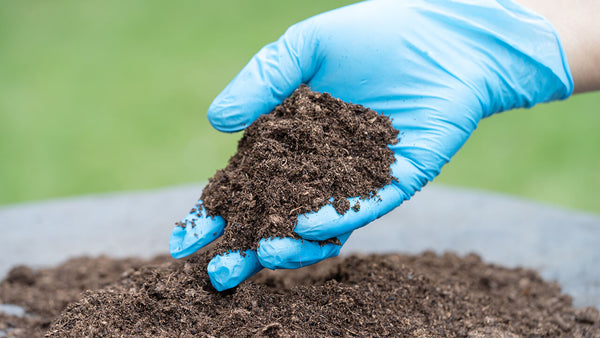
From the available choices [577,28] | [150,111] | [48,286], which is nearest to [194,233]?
[48,286]

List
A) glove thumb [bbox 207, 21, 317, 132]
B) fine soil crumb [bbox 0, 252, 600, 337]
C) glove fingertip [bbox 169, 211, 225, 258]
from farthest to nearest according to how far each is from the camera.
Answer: glove thumb [bbox 207, 21, 317, 132] → glove fingertip [bbox 169, 211, 225, 258] → fine soil crumb [bbox 0, 252, 600, 337]

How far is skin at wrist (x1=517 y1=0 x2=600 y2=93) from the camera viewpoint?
1.64 m

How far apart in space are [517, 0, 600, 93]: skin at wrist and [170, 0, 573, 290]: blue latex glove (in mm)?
59

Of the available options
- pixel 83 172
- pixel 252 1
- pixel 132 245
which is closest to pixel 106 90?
pixel 83 172

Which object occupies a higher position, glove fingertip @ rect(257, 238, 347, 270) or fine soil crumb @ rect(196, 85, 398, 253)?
fine soil crumb @ rect(196, 85, 398, 253)

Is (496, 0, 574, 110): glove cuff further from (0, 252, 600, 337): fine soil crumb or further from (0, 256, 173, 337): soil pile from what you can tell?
(0, 256, 173, 337): soil pile

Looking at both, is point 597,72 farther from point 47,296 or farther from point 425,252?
point 47,296

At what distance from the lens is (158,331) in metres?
1.23

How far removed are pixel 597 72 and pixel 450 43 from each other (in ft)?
1.81

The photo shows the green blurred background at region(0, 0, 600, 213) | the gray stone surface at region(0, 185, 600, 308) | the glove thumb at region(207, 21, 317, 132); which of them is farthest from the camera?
the green blurred background at region(0, 0, 600, 213)

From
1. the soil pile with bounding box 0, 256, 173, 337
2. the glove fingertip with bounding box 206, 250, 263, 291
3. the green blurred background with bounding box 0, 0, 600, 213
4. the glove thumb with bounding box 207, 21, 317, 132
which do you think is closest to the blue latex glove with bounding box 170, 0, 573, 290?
the glove thumb with bounding box 207, 21, 317, 132

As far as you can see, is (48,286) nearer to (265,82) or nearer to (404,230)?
(265,82)

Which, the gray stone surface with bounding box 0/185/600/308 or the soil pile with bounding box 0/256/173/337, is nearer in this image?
the soil pile with bounding box 0/256/173/337

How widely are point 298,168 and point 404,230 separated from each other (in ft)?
4.10
